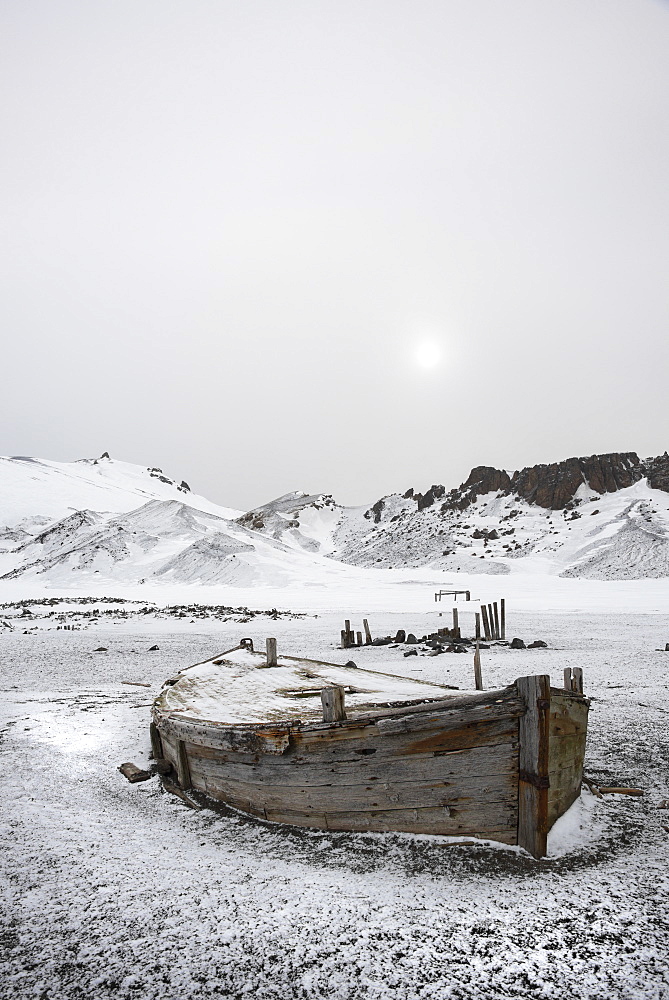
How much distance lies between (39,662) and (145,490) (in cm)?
12616

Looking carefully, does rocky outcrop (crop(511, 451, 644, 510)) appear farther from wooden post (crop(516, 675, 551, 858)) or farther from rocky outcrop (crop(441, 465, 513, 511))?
wooden post (crop(516, 675, 551, 858))

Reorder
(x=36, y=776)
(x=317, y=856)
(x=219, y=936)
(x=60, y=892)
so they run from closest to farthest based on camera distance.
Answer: (x=219, y=936), (x=60, y=892), (x=317, y=856), (x=36, y=776)

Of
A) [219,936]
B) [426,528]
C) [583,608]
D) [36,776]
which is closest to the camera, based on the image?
[219,936]

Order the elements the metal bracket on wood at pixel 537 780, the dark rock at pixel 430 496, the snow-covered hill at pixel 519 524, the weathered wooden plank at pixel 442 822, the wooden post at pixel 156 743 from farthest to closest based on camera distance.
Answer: the dark rock at pixel 430 496
the snow-covered hill at pixel 519 524
the wooden post at pixel 156 743
the weathered wooden plank at pixel 442 822
the metal bracket on wood at pixel 537 780

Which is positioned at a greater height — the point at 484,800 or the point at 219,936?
the point at 484,800

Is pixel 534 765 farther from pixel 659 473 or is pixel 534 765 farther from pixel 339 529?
pixel 339 529

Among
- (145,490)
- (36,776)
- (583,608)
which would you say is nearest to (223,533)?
(583,608)

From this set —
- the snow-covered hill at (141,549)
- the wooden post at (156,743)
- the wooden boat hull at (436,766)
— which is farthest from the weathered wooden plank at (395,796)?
the snow-covered hill at (141,549)

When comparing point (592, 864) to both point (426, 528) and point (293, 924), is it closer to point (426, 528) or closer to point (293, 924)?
point (293, 924)

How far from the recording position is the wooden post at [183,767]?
6691 millimetres

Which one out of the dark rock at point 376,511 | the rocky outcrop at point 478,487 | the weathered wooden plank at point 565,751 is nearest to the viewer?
the weathered wooden plank at point 565,751

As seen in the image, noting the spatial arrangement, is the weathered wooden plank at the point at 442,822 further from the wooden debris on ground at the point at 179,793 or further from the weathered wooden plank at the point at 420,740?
the wooden debris on ground at the point at 179,793

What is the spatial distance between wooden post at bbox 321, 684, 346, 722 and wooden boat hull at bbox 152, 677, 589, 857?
0.14 m

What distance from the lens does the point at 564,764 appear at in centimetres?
516
